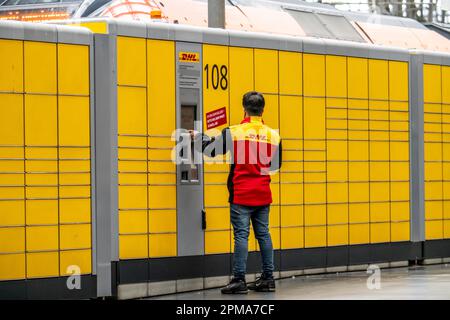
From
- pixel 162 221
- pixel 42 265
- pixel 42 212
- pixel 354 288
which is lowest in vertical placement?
pixel 354 288

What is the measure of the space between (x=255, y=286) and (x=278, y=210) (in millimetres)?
1506

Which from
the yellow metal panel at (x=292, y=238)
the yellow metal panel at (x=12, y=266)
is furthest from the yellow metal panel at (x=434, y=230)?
the yellow metal panel at (x=12, y=266)

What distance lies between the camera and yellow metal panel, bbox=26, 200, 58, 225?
1022 cm

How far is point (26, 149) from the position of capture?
10219 mm

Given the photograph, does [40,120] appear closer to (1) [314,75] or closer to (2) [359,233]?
(1) [314,75]

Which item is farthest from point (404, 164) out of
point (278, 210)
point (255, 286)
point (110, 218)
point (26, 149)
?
point (26, 149)

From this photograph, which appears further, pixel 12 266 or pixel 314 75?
pixel 314 75

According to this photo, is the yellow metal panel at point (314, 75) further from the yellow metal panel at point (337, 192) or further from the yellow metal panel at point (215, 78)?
the yellow metal panel at point (215, 78)

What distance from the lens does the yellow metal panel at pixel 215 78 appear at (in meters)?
11.9

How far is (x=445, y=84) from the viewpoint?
14859 millimetres

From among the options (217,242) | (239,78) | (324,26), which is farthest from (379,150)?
(324,26)

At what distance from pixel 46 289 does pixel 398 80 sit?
5.67m

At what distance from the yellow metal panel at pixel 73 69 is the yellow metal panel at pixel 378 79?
421 centimetres
